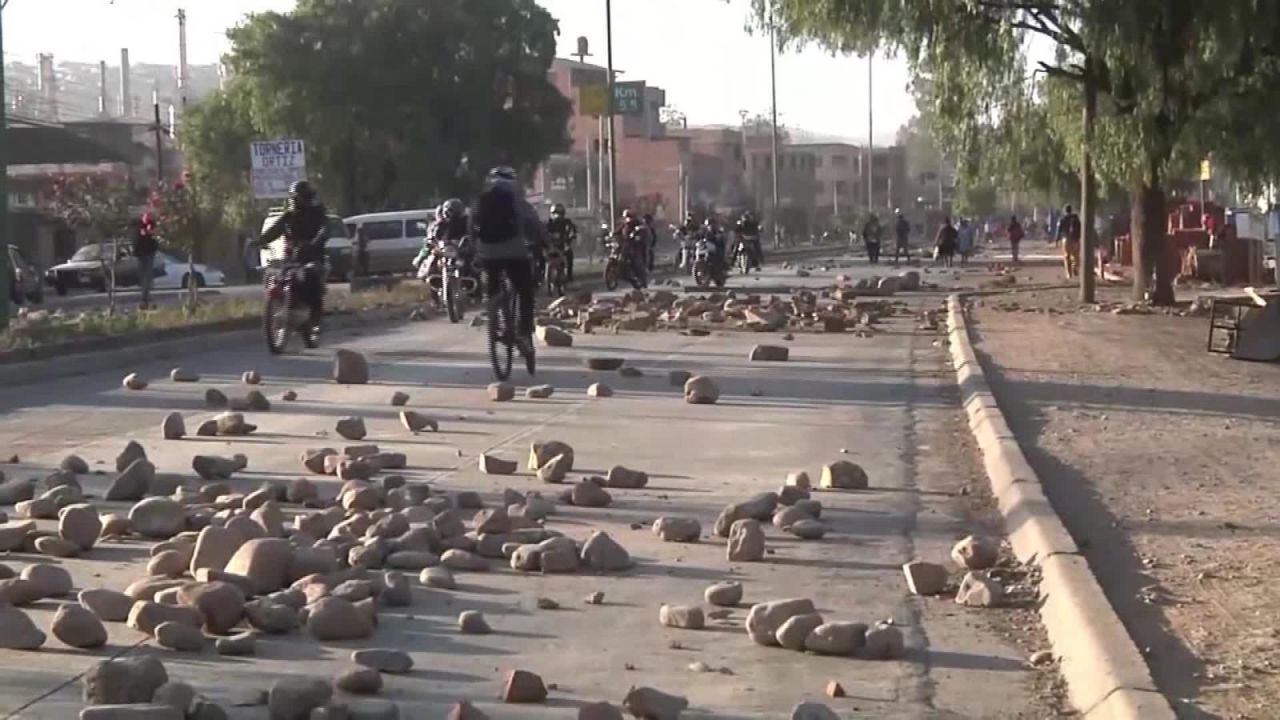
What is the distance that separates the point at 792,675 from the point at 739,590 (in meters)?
1.26

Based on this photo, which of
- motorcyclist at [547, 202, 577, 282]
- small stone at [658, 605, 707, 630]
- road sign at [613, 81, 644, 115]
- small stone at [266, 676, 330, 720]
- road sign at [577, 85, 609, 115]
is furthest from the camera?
road sign at [613, 81, 644, 115]

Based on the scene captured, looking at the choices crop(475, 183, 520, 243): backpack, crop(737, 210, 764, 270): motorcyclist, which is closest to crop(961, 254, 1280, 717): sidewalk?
crop(475, 183, 520, 243): backpack

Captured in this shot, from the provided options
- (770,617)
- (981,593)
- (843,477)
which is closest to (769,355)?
(843,477)

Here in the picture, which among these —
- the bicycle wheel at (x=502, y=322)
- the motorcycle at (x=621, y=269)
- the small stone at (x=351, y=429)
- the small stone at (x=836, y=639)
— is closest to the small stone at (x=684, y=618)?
the small stone at (x=836, y=639)

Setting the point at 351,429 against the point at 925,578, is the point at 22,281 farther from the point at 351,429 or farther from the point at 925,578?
the point at 925,578

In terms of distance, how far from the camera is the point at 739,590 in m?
8.33

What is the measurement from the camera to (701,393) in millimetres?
17250

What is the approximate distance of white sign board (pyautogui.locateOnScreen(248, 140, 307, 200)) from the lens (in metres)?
33.3

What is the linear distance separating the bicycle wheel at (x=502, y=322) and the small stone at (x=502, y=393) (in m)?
0.62

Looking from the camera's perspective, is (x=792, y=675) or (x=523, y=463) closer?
(x=792, y=675)

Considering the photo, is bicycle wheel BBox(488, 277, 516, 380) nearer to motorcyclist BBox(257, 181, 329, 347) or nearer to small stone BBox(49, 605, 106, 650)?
motorcyclist BBox(257, 181, 329, 347)

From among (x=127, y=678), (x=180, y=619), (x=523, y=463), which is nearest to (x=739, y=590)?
(x=180, y=619)

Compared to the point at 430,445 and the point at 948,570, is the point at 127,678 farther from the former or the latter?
the point at 430,445

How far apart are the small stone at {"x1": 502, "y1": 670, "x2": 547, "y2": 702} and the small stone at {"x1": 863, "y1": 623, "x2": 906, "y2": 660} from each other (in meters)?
1.38
